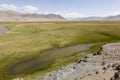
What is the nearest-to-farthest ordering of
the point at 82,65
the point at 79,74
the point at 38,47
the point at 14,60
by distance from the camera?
the point at 79,74 < the point at 82,65 < the point at 14,60 < the point at 38,47

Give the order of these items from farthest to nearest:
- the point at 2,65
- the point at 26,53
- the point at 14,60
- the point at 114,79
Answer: the point at 26,53, the point at 14,60, the point at 2,65, the point at 114,79

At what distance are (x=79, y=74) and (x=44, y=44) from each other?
63.8 metres

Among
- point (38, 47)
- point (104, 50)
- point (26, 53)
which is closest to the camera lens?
point (104, 50)

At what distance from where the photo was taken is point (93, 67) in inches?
1305

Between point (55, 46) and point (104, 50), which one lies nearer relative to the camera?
point (104, 50)

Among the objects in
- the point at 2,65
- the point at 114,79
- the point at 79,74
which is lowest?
the point at 2,65

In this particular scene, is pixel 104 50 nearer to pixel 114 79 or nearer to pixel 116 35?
pixel 114 79

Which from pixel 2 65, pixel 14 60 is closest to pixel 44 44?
pixel 14 60

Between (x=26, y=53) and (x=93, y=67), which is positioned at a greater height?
(x=93, y=67)

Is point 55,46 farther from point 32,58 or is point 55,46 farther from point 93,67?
point 93,67

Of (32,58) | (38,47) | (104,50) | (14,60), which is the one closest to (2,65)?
(14,60)

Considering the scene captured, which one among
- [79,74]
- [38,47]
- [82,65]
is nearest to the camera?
[79,74]

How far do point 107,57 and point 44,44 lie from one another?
5960 centimetres

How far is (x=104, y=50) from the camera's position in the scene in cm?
4222
